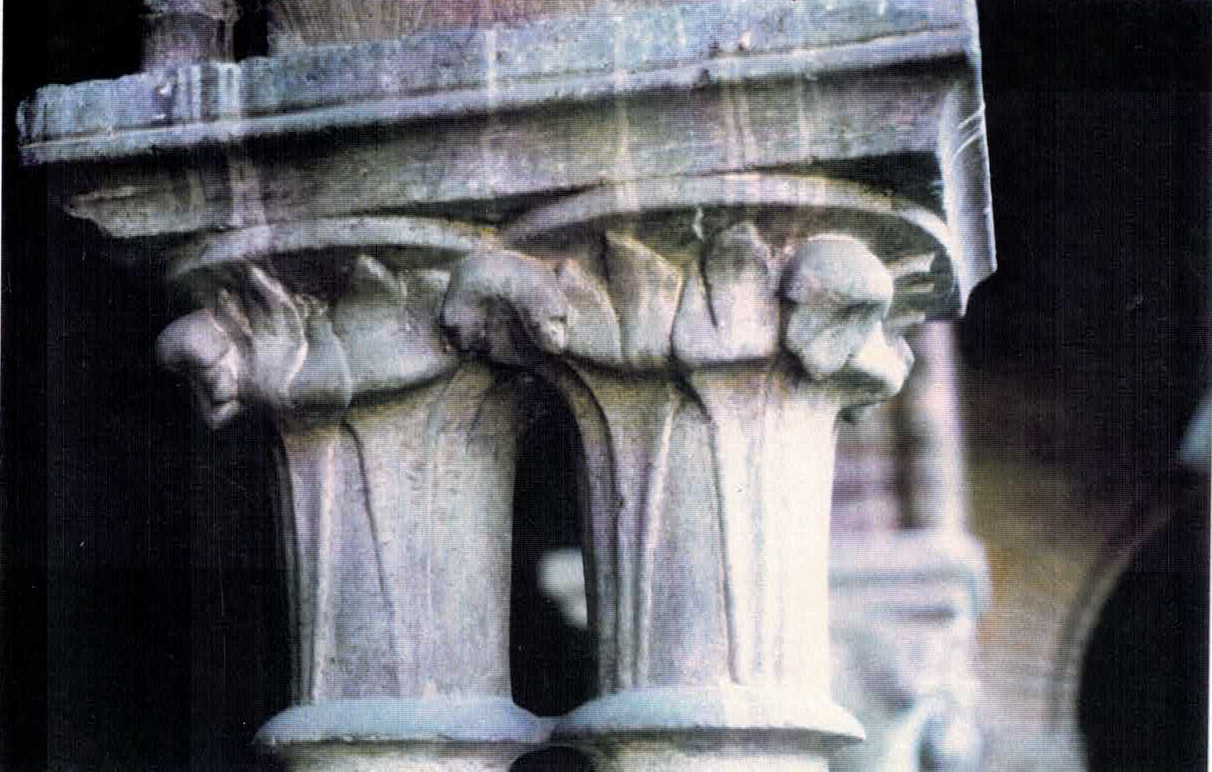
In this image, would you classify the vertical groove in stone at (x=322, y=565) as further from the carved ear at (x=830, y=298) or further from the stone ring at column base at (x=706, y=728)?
the carved ear at (x=830, y=298)

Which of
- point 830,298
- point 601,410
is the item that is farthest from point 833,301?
point 601,410

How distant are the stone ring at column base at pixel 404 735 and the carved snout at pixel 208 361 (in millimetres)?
207

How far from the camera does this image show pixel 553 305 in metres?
1.50

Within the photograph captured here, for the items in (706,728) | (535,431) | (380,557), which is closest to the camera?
(706,728)

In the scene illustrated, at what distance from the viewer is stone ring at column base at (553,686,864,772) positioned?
145cm

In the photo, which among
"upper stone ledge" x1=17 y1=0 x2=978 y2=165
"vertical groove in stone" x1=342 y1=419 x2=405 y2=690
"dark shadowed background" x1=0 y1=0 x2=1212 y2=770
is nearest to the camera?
"upper stone ledge" x1=17 y1=0 x2=978 y2=165

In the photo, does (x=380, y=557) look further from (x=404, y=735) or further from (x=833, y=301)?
(x=833, y=301)

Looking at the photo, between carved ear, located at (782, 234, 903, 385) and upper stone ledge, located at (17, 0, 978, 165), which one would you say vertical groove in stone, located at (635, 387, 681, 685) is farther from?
upper stone ledge, located at (17, 0, 978, 165)

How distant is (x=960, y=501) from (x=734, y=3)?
1694 millimetres

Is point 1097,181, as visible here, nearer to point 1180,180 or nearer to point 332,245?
point 1180,180

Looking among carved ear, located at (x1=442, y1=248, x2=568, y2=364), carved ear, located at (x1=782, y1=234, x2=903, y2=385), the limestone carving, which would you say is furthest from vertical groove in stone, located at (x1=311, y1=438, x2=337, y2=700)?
carved ear, located at (x1=782, y1=234, x2=903, y2=385)

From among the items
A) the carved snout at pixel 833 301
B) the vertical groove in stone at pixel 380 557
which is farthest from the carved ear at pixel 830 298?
the vertical groove in stone at pixel 380 557

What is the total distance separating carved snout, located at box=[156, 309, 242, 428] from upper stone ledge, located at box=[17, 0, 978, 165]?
0.12 m

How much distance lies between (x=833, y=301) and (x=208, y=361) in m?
0.41
